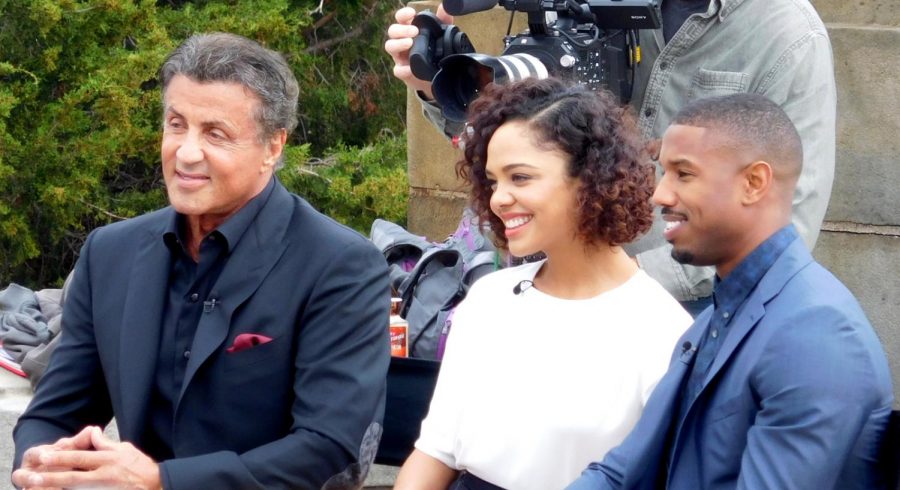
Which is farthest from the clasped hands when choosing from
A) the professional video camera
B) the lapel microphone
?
the professional video camera

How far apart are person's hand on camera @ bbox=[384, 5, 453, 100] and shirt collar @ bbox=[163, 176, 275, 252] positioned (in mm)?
655

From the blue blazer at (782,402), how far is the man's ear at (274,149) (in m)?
1.06

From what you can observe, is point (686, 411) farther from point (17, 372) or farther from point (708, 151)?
point (17, 372)

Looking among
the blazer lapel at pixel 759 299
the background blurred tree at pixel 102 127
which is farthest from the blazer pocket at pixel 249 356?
the background blurred tree at pixel 102 127

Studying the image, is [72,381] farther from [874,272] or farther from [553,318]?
[874,272]

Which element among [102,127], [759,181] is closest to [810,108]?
[759,181]

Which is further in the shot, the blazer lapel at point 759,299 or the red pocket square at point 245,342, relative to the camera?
the red pocket square at point 245,342

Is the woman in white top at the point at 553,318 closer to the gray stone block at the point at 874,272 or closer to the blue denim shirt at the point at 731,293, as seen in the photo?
the blue denim shirt at the point at 731,293

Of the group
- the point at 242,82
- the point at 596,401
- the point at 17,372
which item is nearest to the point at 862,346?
the point at 596,401

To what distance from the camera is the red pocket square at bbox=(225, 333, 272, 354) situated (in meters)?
2.76

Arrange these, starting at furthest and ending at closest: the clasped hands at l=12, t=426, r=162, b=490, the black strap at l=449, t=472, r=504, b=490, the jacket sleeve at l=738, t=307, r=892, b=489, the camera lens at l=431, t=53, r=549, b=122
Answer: the camera lens at l=431, t=53, r=549, b=122
the black strap at l=449, t=472, r=504, b=490
the clasped hands at l=12, t=426, r=162, b=490
the jacket sleeve at l=738, t=307, r=892, b=489

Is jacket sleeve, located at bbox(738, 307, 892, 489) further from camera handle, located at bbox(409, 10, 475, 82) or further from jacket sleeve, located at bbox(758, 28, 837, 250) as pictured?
camera handle, located at bbox(409, 10, 475, 82)

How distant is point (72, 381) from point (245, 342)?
1.45 feet

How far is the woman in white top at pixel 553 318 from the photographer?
2.63 meters
